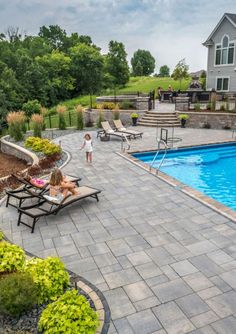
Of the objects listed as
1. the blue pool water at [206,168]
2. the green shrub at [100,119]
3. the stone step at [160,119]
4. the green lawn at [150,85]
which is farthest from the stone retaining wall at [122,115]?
the green lawn at [150,85]

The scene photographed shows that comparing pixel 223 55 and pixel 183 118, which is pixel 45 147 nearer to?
pixel 183 118

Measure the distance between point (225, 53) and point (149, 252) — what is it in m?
24.3

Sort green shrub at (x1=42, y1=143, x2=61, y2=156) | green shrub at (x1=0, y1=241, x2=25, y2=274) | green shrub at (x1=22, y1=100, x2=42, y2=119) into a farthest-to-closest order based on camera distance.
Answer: green shrub at (x1=22, y1=100, x2=42, y2=119)
green shrub at (x1=42, y1=143, x2=61, y2=156)
green shrub at (x1=0, y1=241, x2=25, y2=274)

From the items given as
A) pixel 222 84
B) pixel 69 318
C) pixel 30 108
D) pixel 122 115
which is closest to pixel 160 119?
pixel 122 115

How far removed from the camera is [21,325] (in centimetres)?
358

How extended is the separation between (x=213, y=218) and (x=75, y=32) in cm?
6045

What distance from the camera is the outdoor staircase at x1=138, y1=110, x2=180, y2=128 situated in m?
18.8

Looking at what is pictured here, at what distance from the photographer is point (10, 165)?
12422mm

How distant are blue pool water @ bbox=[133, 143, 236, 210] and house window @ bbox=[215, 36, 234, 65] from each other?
43.8ft

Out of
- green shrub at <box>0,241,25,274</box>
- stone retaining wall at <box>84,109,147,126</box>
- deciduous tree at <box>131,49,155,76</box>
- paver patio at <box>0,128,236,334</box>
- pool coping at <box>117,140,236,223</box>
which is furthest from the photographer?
deciduous tree at <box>131,49,155,76</box>

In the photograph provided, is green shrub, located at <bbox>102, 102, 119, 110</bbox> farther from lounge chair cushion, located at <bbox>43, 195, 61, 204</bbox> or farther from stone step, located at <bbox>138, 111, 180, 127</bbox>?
lounge chair cushion, located at <bbox>43, 195, 61, 204</bbox>

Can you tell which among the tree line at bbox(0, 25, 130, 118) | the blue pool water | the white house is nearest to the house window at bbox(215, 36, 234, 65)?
the white house

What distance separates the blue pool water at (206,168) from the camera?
9.46 m

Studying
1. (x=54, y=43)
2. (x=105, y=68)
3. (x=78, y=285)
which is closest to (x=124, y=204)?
(x=78, y=285)
